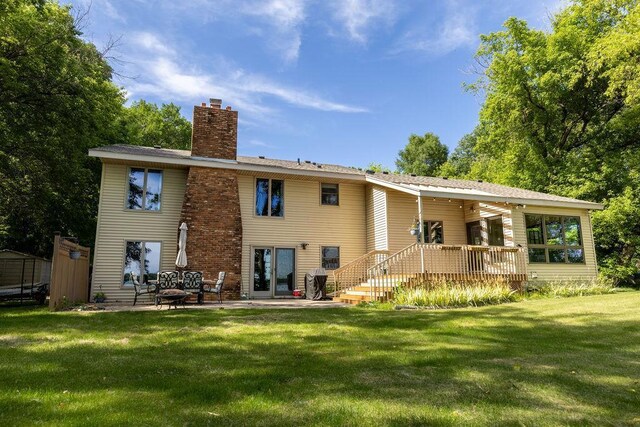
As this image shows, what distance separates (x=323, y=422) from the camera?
268cm

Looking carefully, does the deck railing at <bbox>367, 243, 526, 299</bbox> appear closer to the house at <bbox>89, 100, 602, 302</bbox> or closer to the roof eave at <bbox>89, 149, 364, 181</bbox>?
the house at <bbox>89, 100, 602, 302</bbox>

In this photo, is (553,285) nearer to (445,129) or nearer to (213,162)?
(213,162)

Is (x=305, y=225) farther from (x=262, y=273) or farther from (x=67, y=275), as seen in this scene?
(x=67, y=275)

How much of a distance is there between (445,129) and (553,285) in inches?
1122

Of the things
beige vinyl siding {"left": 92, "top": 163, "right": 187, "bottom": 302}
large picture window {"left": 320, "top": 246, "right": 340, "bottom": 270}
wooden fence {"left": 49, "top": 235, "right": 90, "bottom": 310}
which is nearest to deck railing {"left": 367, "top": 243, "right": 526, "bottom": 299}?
large picture window {"left": 320, "top": 246, "right": 340, "bottom": 270}

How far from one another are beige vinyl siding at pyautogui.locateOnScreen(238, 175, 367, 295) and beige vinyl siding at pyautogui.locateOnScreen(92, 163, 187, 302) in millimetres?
2433

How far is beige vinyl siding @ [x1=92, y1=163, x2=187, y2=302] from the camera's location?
1319cm

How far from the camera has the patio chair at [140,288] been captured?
11262 mm

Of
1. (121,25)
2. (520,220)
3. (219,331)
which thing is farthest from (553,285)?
(121,25)

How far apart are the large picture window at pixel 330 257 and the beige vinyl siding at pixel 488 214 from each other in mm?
5633

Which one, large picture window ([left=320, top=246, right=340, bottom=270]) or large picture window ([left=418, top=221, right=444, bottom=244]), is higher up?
large picture window ([left=418, top=221, right=444, bottom=244])

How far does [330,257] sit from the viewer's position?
15.7 m

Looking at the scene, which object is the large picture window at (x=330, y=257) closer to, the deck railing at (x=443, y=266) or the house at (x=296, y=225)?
the house at (x=296, y=225)

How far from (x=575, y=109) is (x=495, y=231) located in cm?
1253
